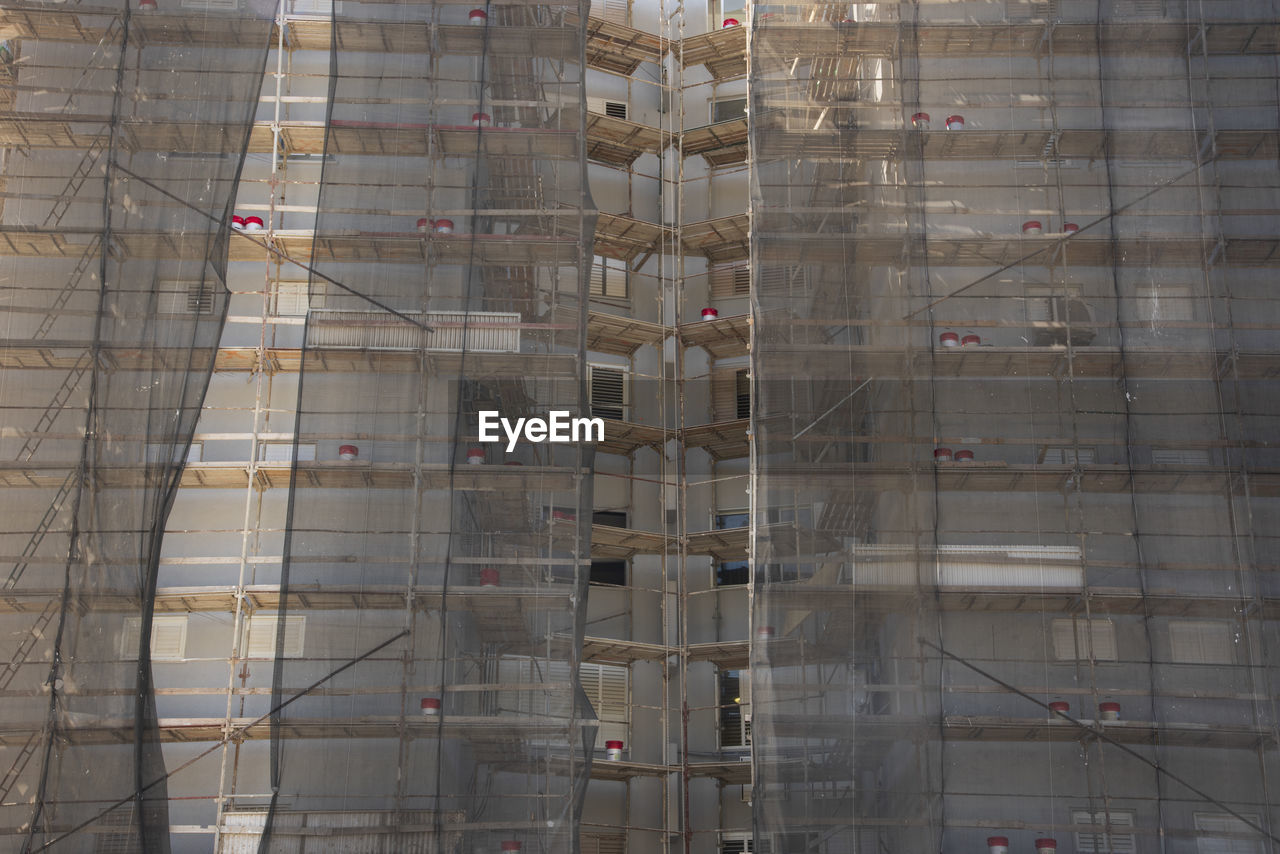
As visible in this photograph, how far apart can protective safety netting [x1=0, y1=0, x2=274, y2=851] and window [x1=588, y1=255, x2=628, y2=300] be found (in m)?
6.51

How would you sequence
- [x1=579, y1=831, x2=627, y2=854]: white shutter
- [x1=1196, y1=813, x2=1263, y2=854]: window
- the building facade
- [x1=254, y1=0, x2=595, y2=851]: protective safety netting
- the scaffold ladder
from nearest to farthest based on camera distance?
1. the scaffold ladder
2. [x1=1196, y1=813, x2=1263, y2=854]: window
3. the building facade
4. [x1=254, y1=0, x2=595, y2=851]: protective safety netting
5. [x1=579, y1=831, x2=627, y2=854]: white shutter

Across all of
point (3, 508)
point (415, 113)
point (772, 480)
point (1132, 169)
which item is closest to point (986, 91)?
point (1132, 169)

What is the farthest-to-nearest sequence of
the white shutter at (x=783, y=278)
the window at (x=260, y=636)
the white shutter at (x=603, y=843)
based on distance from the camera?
1. the white shutter at (x=603, y=843)
2. the window at (x=260, y=636)
3. the white shutter at (x=783, y=278)

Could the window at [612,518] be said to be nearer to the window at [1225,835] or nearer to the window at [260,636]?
the window at [260,636]

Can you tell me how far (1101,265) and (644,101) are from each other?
29.4 feet

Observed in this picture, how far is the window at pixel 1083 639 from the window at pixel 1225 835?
1652mm

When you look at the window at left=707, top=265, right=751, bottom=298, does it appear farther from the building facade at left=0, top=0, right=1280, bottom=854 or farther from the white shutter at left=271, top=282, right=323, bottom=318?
the white shutter at left=271, top=282, right=323, bottom=318

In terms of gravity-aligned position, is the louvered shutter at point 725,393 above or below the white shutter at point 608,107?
below

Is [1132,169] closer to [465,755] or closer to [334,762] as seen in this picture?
[465,755]

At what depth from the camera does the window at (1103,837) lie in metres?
12.0

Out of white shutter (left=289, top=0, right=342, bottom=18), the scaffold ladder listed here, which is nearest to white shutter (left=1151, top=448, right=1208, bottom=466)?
the scaffold ladder

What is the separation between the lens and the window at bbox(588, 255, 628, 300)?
19719mm

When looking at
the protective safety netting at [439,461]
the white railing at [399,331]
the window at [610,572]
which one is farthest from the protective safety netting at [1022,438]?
the window at [610,572]

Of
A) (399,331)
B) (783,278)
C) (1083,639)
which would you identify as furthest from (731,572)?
(399,331)
